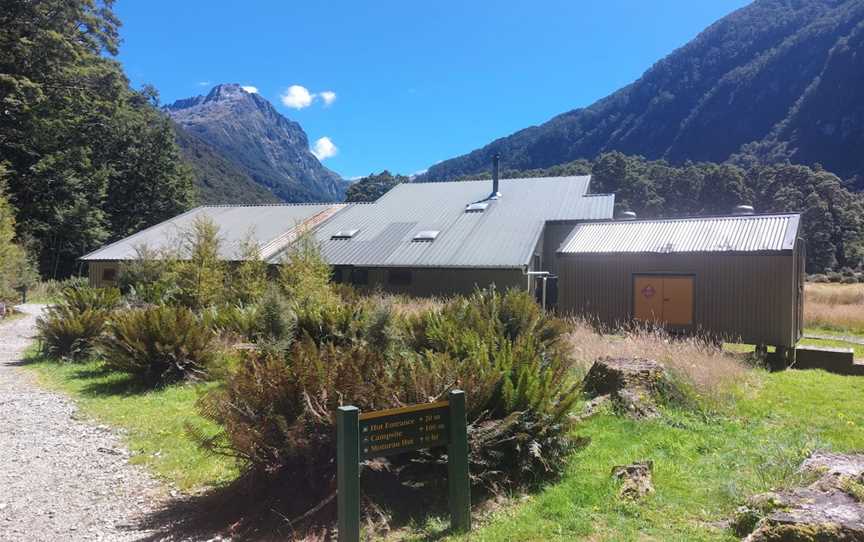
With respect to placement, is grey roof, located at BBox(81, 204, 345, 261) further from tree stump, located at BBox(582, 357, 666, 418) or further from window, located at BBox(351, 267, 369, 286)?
tree stump, located at BBox(582, 357, 666, 418)

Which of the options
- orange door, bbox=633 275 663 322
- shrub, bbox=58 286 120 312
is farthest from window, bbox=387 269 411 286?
shrub, bbox=58 286 120 312

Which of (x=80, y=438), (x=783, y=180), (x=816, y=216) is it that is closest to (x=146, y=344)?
(x=80, y=438)

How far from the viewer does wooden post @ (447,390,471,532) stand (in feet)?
13.4

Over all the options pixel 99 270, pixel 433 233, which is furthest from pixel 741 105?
pixel 99 270

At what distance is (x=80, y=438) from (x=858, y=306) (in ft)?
94.3

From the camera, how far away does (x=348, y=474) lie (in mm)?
3570

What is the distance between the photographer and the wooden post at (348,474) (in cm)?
354

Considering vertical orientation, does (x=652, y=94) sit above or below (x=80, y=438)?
above

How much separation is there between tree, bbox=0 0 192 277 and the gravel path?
2624cm

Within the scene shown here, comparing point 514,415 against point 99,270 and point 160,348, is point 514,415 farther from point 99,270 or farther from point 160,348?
point 99,270

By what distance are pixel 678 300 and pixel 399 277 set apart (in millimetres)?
11259

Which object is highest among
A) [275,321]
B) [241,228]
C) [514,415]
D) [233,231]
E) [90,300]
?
[241,228]

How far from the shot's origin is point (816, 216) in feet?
197

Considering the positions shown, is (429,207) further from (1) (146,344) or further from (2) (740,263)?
(1) (146,344)
